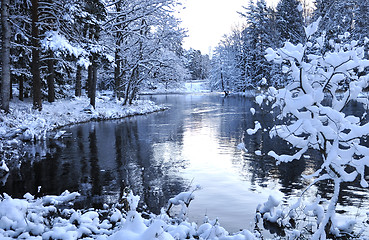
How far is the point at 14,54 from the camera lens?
70.4 feet

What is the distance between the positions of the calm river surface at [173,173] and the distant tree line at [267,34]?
95.2 ft

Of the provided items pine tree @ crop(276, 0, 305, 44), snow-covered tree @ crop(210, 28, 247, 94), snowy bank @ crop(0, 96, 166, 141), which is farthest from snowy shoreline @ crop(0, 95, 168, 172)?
snow-covered tree @ crop(210, 28, 247, 94)

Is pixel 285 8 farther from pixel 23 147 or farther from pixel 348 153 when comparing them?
pixel 348 153

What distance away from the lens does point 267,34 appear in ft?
190

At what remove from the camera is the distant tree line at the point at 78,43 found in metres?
16.1

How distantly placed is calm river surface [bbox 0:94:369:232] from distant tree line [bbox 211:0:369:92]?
95.2 feet

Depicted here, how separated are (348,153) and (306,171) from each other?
225 inches

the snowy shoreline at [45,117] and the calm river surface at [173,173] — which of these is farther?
the snowy shoreline at [45,117]

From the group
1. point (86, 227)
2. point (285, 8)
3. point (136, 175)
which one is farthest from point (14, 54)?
point (285, 8)

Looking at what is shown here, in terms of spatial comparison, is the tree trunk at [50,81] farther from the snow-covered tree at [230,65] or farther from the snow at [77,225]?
the snow-covered tree at [230,65]

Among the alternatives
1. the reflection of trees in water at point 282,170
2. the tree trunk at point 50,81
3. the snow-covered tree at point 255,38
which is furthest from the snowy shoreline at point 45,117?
the snow-covered tree at point 255,38

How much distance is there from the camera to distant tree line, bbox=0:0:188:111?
52.9 feet

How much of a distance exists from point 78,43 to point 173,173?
11.8 meters

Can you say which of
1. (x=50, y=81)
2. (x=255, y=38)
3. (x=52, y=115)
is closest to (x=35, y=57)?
(x=52, y=115)
